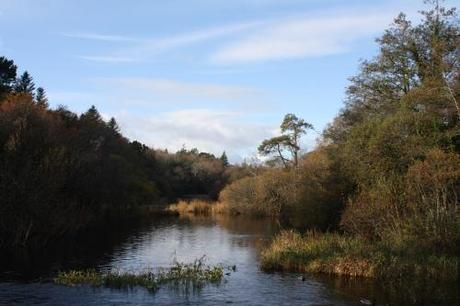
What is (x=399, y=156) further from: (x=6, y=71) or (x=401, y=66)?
(x=6, y=71)

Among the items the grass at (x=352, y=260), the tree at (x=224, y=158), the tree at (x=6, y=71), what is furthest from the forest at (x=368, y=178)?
the tree at (x=224, y=158)

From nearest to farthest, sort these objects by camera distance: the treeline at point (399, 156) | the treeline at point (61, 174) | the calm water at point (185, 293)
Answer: the calm water at point (185, 293)
the treeline at point (399, 156)
the treeline at point (61, 174)

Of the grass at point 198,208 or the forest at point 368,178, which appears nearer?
the forest at point 368,178

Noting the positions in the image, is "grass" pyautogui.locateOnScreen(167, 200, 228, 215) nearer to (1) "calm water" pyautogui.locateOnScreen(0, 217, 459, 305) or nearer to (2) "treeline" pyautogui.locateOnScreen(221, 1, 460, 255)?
(2) "treeline" pyautogui.locateOnScreen(221, 1, 460, 255)

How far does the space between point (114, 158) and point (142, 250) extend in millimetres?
37285

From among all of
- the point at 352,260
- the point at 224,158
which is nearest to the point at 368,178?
the point at 352,260

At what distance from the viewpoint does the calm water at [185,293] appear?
20797 mm

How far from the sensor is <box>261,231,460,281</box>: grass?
24.3 metres

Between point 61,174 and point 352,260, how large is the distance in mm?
19841

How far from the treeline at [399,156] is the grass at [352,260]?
1.10 meters

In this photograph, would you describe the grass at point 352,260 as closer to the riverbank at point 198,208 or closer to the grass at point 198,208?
the riverbank at point 198,208

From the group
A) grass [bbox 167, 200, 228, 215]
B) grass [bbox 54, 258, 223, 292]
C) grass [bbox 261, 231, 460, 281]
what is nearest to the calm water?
grass [bbox 54, 258, 223, 292]

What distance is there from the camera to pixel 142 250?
3747 cm

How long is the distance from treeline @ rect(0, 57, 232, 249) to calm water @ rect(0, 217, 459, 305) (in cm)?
265
